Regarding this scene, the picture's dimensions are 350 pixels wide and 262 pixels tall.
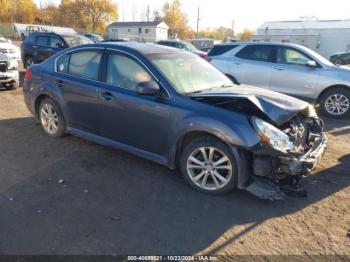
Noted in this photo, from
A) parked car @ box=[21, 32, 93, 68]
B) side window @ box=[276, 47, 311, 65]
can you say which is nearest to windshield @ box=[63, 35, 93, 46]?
parked car @ box=[21, 32, 93, 68]

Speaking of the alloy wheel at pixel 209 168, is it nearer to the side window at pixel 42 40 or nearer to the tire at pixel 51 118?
the tire at pixel 51 118

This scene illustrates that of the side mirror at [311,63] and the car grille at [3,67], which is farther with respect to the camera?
the car grille at [3,67]

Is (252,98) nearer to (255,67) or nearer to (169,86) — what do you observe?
(169,86)

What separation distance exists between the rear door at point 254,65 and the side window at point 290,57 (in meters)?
0.23

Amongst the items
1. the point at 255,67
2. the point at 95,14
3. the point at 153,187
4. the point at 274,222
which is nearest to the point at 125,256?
the point at 153,187

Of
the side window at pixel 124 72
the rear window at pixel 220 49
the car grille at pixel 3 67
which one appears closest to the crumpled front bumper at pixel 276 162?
the side window at pixel 124 72

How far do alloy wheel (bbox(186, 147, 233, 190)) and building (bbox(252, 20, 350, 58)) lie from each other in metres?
35.6

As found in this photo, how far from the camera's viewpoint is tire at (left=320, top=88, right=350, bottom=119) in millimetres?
7956

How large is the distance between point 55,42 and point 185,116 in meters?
11.5

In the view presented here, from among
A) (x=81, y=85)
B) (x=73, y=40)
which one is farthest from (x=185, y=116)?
(x=73, y=40)

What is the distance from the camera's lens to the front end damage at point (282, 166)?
3.50m

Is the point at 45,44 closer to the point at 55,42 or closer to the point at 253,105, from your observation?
the point at 55,42

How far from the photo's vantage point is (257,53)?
9039 millimetres

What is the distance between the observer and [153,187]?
3.97 meters
